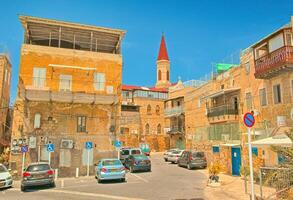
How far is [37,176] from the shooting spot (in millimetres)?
16969

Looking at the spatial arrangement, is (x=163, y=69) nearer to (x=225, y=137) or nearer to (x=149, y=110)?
Result: (x=149, y=110)

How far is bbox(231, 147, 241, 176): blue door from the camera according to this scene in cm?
2164

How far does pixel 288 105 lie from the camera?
1898 cm

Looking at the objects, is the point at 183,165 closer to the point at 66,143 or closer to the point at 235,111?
the point at 235,111

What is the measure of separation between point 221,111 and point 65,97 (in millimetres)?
17268

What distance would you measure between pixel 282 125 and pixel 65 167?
19.5m

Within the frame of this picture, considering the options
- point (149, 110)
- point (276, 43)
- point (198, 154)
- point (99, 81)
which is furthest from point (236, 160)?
point (149, 110)

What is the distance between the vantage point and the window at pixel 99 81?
95.0 ft

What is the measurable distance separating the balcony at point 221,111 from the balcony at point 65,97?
1239cm

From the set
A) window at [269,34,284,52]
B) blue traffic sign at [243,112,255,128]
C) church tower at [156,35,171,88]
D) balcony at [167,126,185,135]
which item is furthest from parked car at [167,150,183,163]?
church tower at [156,35,171,88]

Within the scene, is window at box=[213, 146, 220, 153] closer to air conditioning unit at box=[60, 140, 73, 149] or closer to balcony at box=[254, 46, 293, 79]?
balcony at box=[254, 46, 293, 79]

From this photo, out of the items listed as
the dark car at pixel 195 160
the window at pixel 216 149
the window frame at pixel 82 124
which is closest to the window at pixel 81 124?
the window frame at pixel 82 124

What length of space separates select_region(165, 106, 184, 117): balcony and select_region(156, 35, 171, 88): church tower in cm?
2951

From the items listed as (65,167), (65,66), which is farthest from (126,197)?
(65,66)
